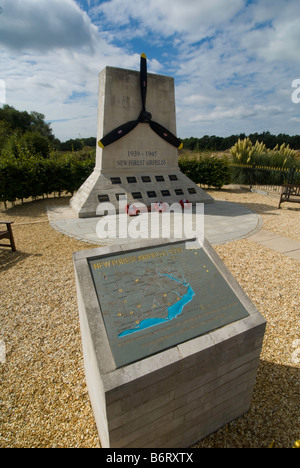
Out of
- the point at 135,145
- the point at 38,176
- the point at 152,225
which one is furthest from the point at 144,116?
the point at 38,176

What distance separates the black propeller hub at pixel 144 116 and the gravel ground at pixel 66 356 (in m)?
6.95

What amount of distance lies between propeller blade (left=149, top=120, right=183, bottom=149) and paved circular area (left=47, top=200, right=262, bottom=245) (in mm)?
3718

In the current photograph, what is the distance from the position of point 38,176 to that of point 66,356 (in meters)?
10.7

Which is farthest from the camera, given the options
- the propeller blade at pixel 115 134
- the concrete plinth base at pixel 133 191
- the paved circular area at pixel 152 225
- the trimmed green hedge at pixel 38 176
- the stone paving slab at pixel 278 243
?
the trimmed green hedge at pixel 38 176

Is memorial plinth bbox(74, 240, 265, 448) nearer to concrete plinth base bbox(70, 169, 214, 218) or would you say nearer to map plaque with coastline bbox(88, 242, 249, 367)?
map plaque with coastline bbox(88, 242, 249, 367)

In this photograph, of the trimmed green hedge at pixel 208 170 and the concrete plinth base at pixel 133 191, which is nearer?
the concrete plinth base at pixel 133 191

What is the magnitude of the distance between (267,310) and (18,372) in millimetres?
3870

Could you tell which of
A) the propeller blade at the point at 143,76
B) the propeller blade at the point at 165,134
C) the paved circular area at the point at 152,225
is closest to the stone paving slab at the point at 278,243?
the paved circular area at the point at 152,225

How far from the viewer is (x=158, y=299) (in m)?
2.23

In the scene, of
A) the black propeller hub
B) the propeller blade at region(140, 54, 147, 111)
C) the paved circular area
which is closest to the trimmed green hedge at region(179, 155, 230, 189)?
the black propeller hub

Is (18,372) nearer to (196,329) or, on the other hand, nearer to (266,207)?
(196,329)

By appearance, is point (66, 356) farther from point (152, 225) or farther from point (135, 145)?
point (135, 145)

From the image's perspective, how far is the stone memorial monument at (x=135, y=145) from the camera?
9828 millimetres

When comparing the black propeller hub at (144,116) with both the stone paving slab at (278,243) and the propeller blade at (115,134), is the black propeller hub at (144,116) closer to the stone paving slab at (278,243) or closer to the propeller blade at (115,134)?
the propeller blade at (115,134)
